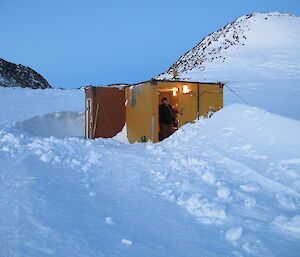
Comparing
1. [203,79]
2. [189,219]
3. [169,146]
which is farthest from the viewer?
[203,79]

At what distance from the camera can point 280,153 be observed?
16.6ft

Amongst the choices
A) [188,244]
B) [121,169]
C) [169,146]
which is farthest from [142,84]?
[188,244]

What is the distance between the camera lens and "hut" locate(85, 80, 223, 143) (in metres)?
9.27

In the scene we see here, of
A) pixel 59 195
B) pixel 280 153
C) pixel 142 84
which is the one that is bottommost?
pixel 59 195

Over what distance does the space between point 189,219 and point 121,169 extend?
215 cm

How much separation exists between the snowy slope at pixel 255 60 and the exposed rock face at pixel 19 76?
23.9 metres

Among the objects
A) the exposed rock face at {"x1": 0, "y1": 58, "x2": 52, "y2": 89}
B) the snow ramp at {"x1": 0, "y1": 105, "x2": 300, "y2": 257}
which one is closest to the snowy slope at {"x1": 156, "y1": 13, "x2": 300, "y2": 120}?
the snow ramp at {"x1": 0, "y1": 105, "x2": 300, "y2": 257}

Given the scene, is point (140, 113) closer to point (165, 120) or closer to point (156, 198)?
point (165, 120)

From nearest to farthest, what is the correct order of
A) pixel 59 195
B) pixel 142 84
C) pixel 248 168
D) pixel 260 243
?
pixel 260 243 < pixel 59 195 < pixel 248 168 < pixel 142 84

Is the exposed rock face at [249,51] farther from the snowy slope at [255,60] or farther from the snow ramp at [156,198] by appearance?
the snow ramp at [156,198]

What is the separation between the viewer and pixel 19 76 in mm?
42719

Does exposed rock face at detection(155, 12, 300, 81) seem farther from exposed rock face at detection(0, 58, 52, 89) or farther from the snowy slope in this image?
exposed rock face at detection(0, 58, 52, 89)

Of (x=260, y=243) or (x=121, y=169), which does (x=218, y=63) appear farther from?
(x=260, y=243)

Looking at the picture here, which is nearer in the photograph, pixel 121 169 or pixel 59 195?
pixel 59 195
